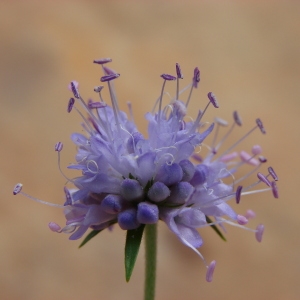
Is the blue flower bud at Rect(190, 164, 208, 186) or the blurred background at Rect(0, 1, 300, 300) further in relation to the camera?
the blurred background at Rect(0, 1, 300, 300)

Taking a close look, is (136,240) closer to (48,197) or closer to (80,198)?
(80,198)

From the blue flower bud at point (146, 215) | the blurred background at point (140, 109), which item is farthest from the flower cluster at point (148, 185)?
the blurred background at point (140, 109)

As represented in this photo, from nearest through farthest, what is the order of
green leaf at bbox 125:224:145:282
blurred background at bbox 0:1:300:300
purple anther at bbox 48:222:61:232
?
green leaf at bbox 125:224:145:282
purple anther at bbox 48:222:61:232
blurred background at bbox 0:1:300:300

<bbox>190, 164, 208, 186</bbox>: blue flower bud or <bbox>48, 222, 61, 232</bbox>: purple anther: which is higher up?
<bbox>190, 164, 208, 186</bbox>: blue flower bud

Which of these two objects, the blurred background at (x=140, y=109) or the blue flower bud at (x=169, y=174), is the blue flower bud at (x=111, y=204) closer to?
the blue flower bud at (x=169, y=174)

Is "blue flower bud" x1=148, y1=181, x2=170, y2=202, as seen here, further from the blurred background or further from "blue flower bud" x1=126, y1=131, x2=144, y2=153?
the blurred background

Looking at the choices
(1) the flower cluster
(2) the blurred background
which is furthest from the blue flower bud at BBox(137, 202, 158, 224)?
(2) the blurred background
